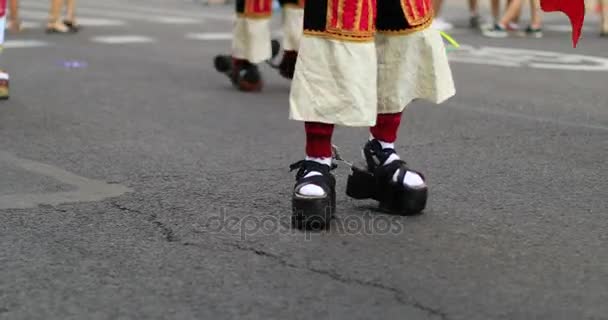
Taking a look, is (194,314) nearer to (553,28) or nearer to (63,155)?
(63,155)

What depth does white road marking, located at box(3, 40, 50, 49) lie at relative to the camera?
36.7 ft

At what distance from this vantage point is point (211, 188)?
15.6 feet

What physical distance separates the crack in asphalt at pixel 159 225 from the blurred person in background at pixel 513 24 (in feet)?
Result: 29.0

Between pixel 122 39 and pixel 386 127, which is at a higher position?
pixel 386 127

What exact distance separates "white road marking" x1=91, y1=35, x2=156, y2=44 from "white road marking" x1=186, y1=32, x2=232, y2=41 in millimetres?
489

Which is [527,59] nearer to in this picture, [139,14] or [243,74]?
[243,74]

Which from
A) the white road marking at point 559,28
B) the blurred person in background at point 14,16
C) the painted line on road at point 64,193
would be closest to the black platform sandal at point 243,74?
the painted line on road at point 64,193

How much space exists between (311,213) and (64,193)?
3.72 feet

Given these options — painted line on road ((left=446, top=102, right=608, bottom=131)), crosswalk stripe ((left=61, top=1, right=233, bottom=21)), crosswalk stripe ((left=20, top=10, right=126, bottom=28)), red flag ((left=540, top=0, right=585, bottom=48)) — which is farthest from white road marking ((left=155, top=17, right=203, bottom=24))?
red flag ((left=540, top=0, right=585, bottom=48))

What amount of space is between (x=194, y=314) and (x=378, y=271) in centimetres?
62

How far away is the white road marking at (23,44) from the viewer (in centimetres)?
1119

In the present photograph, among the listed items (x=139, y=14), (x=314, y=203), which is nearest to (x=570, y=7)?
(x=314, y=203)
